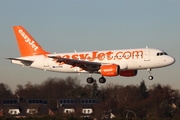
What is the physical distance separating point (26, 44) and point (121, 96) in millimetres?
69555

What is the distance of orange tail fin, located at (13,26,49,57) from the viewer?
6188 cm

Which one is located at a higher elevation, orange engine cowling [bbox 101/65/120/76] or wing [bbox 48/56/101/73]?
wing [bbox 48/56/101/73]

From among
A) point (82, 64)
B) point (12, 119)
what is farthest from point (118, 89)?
point (82, 64)

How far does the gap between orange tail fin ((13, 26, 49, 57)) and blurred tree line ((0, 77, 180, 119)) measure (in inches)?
1150

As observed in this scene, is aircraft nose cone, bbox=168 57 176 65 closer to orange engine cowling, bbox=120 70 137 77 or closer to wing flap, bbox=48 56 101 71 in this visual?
orange engine cowling, bbox=120 70 137 77

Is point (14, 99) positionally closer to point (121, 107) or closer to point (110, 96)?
point (121, 107)

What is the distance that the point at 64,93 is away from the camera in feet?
384

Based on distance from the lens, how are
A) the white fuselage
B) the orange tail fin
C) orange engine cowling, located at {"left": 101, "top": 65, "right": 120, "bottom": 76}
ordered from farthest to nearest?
the orange tail fin, the white fuselage, orange engine cowling, located at {"left": 101, "top": 65, "right": 120, "bottom": 76}

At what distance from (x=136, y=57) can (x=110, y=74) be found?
484 cm

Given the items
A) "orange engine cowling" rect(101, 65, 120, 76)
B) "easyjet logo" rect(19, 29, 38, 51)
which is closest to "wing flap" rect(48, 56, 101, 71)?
"orange engine cowling" rect(101, 65, 120, 76)

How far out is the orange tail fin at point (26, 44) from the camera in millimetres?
61875

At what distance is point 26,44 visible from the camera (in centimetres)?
6278

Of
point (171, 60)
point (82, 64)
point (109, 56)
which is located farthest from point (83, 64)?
point (171, 60)

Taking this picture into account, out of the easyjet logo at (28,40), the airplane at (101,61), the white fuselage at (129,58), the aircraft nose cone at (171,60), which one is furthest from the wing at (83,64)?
the aircraft nose cone at (171,60)
